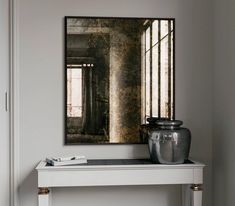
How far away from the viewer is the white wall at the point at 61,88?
282cm

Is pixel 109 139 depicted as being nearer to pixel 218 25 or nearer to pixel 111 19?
pixel 111 19

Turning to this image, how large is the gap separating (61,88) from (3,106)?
0.52 metres

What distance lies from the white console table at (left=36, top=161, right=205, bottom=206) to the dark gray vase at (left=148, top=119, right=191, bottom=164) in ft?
0.22

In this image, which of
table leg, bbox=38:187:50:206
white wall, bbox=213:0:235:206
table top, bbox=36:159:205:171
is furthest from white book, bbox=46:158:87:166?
white wall, bbox=213:0:235:206

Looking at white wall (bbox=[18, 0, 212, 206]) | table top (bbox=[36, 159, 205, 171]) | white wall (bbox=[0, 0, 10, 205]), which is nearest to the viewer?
white wall (bbox=[0, 0, 10, 205])

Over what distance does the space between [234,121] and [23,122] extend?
5.18ft

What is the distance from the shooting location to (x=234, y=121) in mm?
2541

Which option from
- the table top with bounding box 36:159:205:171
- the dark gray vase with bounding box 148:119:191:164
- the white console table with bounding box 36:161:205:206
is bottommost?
the white console table with bounding box 36:161:205:206

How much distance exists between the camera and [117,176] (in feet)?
8.37

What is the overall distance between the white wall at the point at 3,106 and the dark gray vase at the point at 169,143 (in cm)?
105

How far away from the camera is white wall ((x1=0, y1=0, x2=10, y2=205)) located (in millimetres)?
2414

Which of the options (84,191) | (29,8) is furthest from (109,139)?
(29,8)

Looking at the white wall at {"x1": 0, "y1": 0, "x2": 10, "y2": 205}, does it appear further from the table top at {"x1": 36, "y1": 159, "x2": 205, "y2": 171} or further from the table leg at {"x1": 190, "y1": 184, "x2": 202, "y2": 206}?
the table leg at {"x1": 190, "y1": 184, "x2": 202, "y2": 206}

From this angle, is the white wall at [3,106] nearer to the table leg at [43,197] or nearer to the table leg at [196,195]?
the table leg at [43,197]
